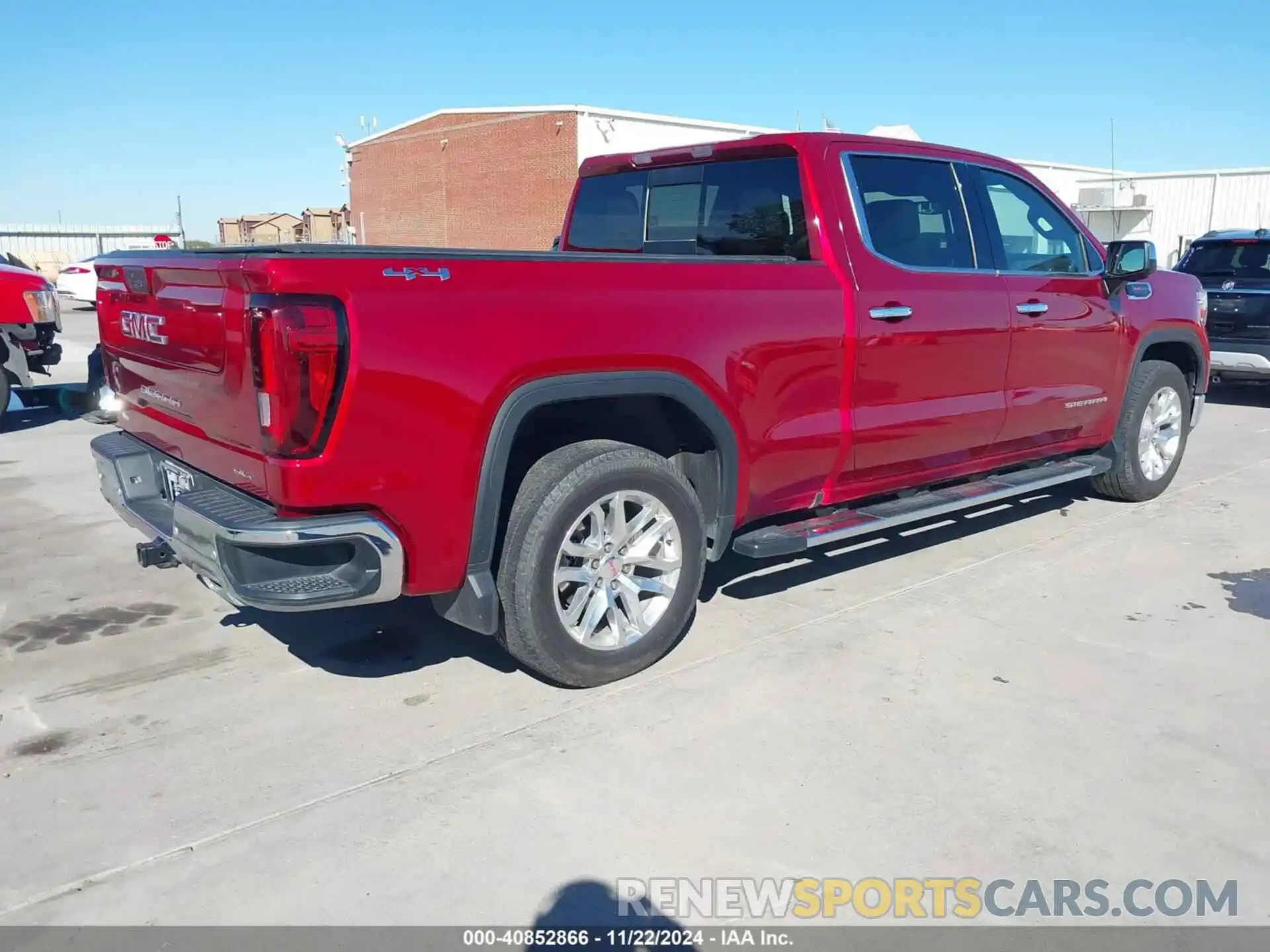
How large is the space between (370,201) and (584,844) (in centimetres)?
4662

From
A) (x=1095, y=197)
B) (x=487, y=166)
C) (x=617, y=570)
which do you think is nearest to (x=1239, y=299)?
(x=617, y=570)

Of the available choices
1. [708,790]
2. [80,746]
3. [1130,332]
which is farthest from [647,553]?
[1130,332]

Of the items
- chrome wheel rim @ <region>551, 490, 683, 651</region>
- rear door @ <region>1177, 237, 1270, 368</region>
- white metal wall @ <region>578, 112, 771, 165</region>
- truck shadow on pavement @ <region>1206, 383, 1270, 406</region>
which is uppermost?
white metal wall @ <region>578, 112, 771, 165</region>

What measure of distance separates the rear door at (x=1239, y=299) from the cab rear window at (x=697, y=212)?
766cm

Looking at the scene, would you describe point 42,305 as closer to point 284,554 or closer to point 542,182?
point 284,554

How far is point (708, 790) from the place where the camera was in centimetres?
315

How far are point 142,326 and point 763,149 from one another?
8.63 feet

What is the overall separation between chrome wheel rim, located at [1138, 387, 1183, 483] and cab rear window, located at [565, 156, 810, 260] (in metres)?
3.11

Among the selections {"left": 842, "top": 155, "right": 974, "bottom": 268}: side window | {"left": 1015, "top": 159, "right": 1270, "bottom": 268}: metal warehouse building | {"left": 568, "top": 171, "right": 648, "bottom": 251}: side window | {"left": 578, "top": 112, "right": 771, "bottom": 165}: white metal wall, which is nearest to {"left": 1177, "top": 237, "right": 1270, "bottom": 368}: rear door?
{"left": 842, "top": 155, "right": 974, "bottom": 268}: side window

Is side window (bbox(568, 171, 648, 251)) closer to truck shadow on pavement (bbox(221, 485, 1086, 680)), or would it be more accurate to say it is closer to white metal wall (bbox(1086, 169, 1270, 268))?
truck shadow on pavement (bbox(221, 485, 1086, 680))

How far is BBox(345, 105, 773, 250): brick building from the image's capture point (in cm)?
3234

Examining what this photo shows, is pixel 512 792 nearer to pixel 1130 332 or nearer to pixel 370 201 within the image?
pixel 1130 332

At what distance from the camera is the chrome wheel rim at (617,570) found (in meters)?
3.70

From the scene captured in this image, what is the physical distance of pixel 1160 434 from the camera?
669 cm
